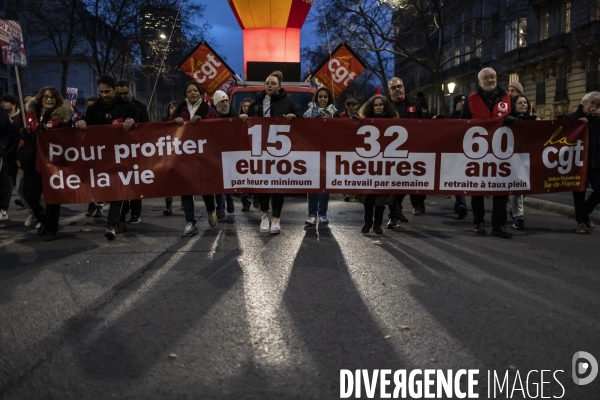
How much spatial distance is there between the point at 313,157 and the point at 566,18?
31.6 m

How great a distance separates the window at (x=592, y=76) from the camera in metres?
30.1

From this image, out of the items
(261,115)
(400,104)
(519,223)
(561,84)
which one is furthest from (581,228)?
(561,84)

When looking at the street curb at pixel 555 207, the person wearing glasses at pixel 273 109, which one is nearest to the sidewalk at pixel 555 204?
the street curb at pixel 555 207

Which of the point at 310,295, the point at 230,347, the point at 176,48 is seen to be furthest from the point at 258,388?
the point at 176,48

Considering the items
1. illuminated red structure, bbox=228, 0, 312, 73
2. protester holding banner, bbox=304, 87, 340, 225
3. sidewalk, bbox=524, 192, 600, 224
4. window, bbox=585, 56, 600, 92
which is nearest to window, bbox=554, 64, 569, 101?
window, bbox=585, 56, 600, 92

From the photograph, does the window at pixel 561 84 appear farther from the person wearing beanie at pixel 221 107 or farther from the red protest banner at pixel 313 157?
the person wearing beanie at pixel 221 107

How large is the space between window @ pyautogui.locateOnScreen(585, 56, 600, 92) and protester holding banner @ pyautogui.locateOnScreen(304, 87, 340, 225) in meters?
25.0

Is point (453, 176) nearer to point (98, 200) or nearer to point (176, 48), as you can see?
point (98, 200)

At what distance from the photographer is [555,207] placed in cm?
1163

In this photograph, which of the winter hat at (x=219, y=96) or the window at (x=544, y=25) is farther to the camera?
the window at (x=544, y=25)

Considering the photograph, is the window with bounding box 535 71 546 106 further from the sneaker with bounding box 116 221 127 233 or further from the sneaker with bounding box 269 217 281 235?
the sneaker with bounding box 116 221 127 233

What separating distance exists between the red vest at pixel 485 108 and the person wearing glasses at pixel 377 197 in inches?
39.2

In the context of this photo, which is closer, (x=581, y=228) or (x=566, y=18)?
(x=581, y=228)

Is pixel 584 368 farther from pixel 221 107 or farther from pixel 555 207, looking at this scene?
pixel 555 207
